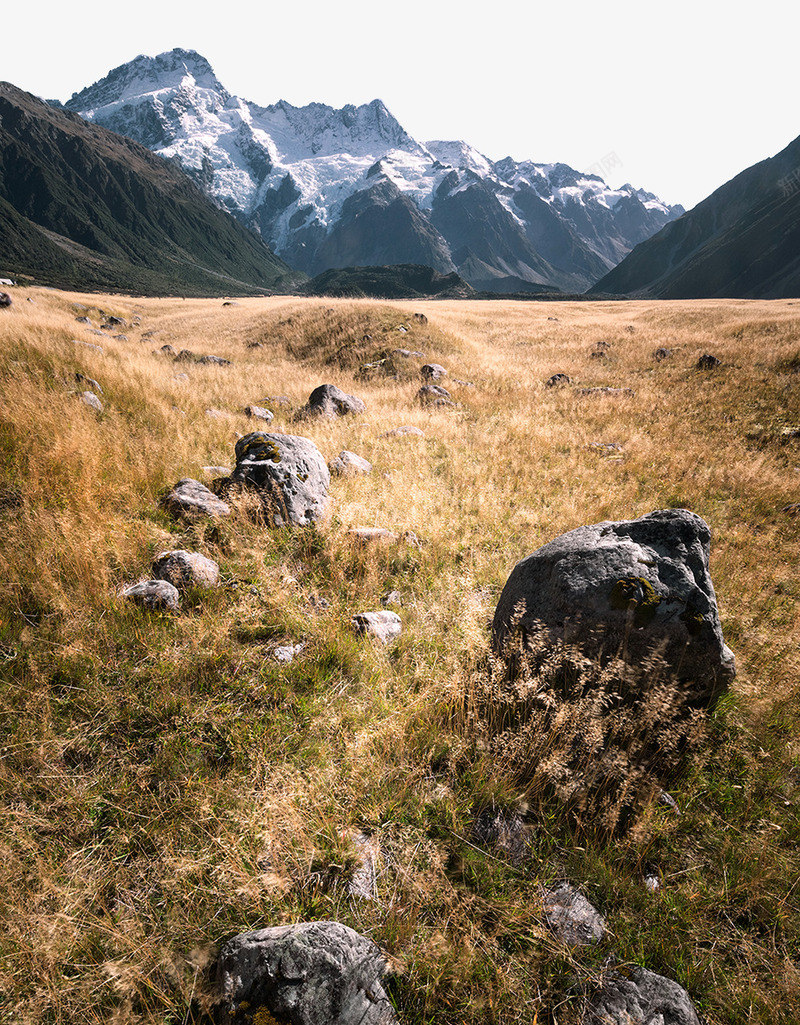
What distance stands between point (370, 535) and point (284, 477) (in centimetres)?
155

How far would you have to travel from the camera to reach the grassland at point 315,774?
2.06 meters

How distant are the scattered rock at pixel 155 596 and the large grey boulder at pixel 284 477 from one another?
5.72 feet

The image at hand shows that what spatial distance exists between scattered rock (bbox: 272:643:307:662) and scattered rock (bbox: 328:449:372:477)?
14.4ft

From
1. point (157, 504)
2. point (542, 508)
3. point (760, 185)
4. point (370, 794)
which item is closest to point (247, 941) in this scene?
point (370, 794)

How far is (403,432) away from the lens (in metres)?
10.8

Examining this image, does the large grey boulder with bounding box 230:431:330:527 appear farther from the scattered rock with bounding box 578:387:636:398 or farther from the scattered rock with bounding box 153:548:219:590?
the scattered rock with bounding box 578:387:636:398

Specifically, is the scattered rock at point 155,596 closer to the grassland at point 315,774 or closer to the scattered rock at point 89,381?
the grassland at point 315,774

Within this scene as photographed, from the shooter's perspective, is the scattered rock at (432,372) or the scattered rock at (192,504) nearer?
the scattered rock at (192,504)

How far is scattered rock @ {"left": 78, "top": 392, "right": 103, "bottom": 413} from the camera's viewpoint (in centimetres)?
812

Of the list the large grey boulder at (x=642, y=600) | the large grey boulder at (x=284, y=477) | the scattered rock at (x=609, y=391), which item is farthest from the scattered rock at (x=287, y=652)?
the scattered rock at (x=609, y=391)

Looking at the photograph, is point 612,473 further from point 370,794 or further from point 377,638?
point 370,794

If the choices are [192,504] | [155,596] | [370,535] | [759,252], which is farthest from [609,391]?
[759,252]

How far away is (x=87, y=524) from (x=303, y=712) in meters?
3.24

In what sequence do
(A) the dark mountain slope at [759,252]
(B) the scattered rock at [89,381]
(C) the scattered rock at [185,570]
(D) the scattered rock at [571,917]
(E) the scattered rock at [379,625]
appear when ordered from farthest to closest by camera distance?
(A) the dark mountain slope at [759,252] < (B) the scattered rock at [89,381] < (C) the scattered rock at [185,570] < (E) the scattered rock at [379,625] < (D) the scattered rock at [571,917]
